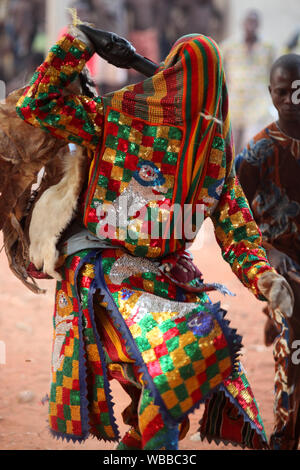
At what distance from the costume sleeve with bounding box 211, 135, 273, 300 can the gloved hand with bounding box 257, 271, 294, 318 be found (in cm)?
14

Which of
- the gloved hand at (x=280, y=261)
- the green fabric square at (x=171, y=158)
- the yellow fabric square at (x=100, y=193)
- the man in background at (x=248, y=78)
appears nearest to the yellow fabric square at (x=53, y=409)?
the yellow fabric square at (x=100, y=193)

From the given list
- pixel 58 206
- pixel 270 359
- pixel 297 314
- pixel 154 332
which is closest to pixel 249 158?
pixel 297 314

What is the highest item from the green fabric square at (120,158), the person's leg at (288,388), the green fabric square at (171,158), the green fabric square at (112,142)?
the green fabric square at (112,142)

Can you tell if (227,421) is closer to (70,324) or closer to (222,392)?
(222,392)

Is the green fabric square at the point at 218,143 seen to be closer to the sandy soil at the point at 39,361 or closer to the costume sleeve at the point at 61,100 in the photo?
the costume sleeve at the point at 61,100

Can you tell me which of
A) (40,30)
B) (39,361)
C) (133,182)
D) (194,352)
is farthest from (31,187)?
(40,30)

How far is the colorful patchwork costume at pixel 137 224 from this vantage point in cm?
282

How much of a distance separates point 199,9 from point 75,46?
14.8 m

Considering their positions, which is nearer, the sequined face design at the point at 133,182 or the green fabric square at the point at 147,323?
the green fabric square at the point at 147,323

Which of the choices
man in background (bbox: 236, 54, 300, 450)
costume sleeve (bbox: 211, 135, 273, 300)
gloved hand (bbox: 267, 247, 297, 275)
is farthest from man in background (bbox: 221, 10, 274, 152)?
costume sleeve (bbox: 211, 135, 273, 300)

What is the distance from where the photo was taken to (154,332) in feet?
8.87

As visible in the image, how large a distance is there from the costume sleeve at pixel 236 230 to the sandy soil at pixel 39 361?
1.65 meters

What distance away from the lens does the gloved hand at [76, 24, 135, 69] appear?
114 inches

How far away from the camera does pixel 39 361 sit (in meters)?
5.73
